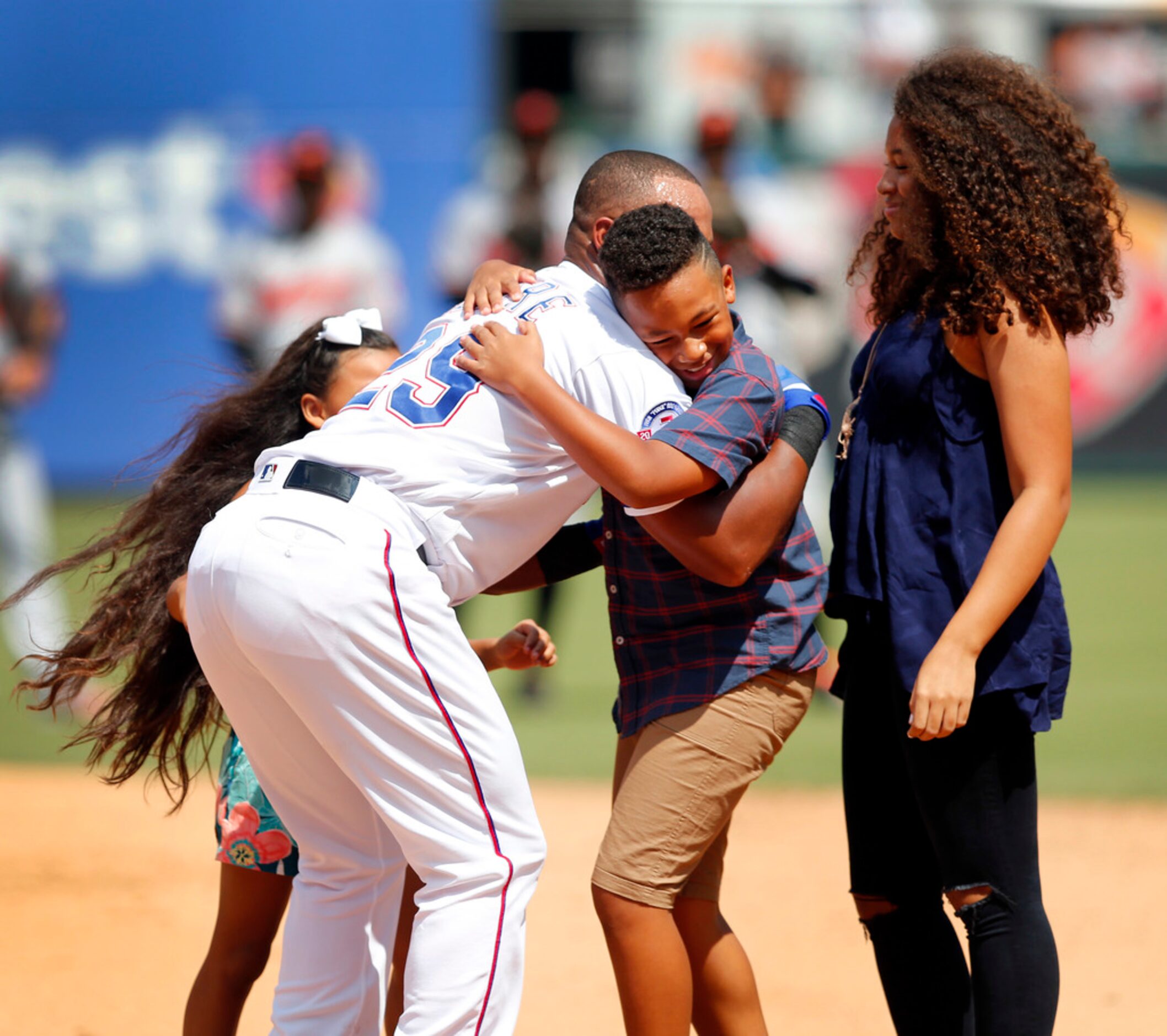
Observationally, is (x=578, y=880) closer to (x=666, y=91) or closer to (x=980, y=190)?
(x=980, y=190)

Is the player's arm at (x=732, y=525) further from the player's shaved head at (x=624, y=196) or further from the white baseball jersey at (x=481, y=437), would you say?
the player's shaved head at (x=624, y=196)

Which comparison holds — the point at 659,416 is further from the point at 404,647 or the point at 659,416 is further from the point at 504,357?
the point at 404,647

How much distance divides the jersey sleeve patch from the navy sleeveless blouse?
457 millimetres

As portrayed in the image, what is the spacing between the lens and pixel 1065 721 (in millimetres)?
6883

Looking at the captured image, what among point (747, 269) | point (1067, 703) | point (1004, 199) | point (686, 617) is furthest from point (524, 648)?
point (747, 269)

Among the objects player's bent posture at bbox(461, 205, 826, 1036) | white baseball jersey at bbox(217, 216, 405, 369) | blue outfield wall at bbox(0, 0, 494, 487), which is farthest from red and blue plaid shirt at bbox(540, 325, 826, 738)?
blue outfield wall at bbox(0, 0, 494, 487)

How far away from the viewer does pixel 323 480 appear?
2432 mm

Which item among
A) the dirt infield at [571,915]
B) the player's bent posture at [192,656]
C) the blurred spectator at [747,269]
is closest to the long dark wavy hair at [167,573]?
the player's bent posture at [192,656]

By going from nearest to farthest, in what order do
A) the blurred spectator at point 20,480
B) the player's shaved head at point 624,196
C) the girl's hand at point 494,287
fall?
the girl's hand at point 494,287, the player's shaved head at point 624,196, the blurred spectator at point 20,480

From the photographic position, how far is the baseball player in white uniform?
7.72ft

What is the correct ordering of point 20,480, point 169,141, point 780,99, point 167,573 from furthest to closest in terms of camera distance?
point 780,99
point 169,141
point 20,480
point 167,573

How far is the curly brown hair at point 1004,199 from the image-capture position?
254cm

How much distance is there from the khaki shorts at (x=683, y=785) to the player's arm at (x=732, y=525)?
0.94ft

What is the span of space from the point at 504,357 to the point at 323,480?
→ 40cm
